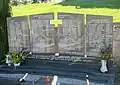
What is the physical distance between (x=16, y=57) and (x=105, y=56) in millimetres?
2346

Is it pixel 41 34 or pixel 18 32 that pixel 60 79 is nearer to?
pixel 41 34

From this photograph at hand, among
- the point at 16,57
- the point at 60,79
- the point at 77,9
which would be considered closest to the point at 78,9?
the point at 77,9

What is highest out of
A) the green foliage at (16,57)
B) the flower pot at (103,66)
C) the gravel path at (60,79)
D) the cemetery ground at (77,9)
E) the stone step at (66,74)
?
the cemetery ground at (77,9)

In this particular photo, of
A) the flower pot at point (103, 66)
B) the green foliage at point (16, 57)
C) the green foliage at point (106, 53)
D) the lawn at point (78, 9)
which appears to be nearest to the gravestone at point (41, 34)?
the green foliage at point (16, 57)

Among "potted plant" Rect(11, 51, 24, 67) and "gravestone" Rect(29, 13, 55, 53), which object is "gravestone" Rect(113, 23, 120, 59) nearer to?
"gravestone" Rect(29, 13, 55, 53)

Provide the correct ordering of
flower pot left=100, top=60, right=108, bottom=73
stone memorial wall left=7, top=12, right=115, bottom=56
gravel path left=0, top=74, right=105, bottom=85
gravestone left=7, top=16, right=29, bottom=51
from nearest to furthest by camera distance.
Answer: gravel path left=0, top=74, right=105, bottom=85, flower pot left=100, top=60, right=108, bottom=73, stone memorial wall left=7, top=12, right=115, bottom=56, gravestone left=7, top=16, right=29, bottom=51

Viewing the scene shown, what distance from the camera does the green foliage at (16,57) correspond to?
7.69 metres

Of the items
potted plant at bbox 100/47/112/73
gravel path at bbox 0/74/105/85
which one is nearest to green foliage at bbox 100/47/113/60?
potted plant at bbox 100/47/112/73

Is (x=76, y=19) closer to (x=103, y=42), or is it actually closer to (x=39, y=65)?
(x=103, y=42)

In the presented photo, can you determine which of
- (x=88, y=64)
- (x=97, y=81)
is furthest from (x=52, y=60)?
(x=97, y=81)

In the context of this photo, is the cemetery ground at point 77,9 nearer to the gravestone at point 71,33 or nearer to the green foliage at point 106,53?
the gravestone at point 71,33

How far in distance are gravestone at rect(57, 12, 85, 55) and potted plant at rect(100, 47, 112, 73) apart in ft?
2.16

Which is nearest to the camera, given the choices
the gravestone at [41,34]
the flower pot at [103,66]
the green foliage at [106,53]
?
the flower pot at [103,66]

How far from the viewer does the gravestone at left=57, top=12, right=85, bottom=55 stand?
7.78 meters
